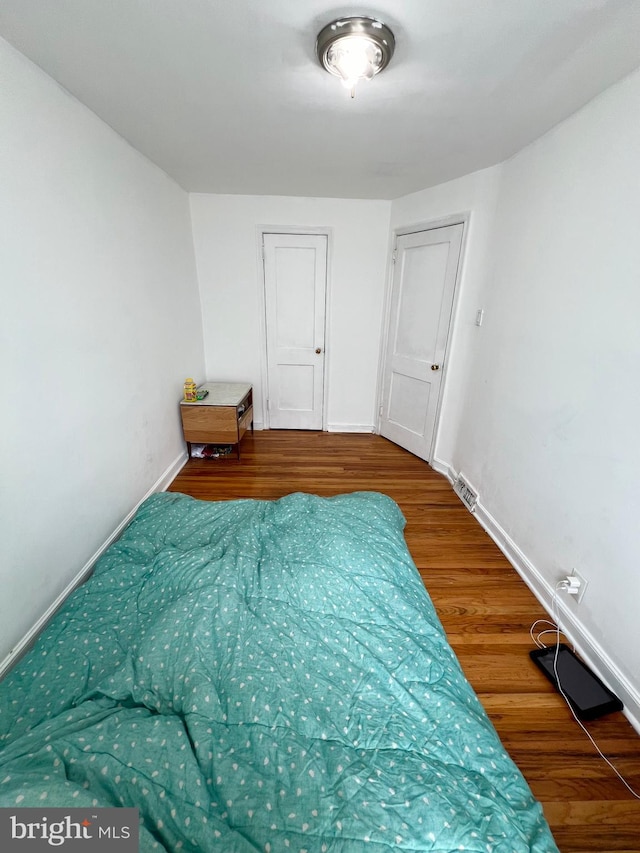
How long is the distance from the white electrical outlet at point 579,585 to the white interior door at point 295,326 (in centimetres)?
267

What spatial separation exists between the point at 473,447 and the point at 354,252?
2126mm

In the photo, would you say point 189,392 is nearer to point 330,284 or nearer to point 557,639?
point 330,284

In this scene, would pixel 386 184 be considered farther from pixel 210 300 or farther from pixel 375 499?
pixel 375 499

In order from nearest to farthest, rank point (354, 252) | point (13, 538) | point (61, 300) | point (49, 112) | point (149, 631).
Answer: point (149, 631) < point (13, 538) < point (49, 112) < point (61, 300) < point (354, 252)

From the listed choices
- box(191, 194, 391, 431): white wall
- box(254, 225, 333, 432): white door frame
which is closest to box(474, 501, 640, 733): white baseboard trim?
box(191, 194, 391, 431): white wall

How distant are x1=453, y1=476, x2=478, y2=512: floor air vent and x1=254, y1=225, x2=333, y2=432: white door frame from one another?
1.61 metres

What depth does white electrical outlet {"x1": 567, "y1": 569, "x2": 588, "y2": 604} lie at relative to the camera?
1498mm

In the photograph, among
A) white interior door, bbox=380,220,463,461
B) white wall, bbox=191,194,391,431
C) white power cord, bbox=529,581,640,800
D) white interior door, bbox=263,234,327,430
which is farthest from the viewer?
white interior door, bbox=263,234,327,430

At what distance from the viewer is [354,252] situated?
3.26 meters

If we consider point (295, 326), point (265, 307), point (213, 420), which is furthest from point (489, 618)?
point (265, 307)

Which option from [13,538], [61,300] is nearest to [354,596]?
[13,538]

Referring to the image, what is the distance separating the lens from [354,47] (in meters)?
1.18

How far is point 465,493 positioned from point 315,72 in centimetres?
253

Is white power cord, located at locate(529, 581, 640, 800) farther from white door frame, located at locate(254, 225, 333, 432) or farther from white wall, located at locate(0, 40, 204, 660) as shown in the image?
white door frame, located at locate(254, 225, 333, 432)
